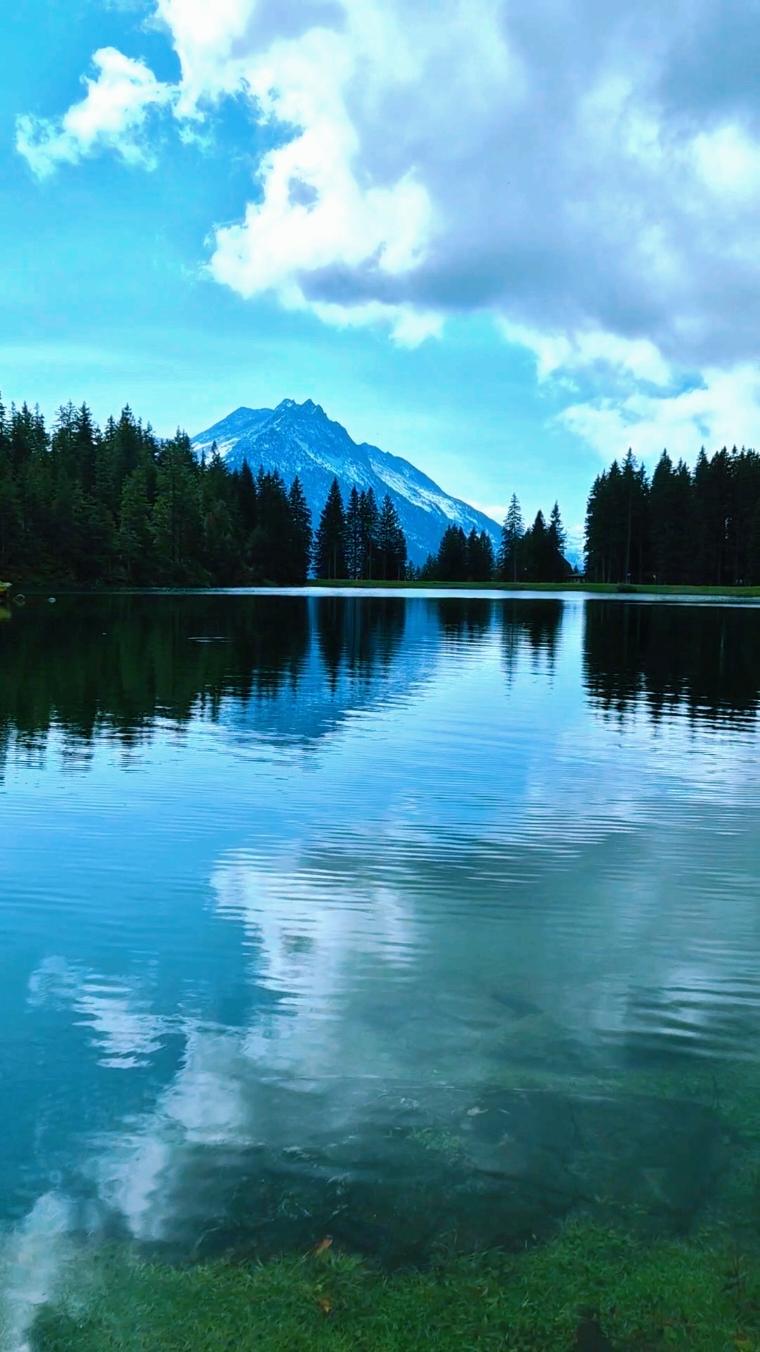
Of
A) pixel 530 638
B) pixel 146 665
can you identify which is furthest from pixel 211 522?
pixel 146 665

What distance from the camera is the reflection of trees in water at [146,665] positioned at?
23000mm

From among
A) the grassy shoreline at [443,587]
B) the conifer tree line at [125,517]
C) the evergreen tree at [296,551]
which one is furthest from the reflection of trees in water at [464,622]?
the evergreen tree at [296,551]

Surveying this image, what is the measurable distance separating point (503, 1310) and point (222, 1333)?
1.40 metres

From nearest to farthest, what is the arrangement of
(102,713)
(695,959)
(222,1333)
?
(222,1333) → (695,959) → (102,713)

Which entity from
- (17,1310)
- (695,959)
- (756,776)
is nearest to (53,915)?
(17,1310)

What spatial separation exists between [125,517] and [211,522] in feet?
65.1

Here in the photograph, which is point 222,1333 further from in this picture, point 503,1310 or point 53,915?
point 53,915

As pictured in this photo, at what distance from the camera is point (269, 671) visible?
34.9 meters

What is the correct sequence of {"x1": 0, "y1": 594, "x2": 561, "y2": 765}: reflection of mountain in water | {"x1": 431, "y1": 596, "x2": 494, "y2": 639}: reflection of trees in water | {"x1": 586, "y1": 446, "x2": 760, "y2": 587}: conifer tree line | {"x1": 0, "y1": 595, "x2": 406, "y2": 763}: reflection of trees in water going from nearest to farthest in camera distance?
{"x1": 0, "y1": 595, "x2": 406, "y2": 763}: reflection of trees in water → {"x1": 0, "y1": 594, "x2": 561, "y2": 765}: reflection of mountain in water → {"x1": 431, "y1": 596, "x2": 494, "y2": 639}: reflection of trees in water → {"x1": 586, "y1": 446, "x2": 760, "y2": 587}: conifer tree line

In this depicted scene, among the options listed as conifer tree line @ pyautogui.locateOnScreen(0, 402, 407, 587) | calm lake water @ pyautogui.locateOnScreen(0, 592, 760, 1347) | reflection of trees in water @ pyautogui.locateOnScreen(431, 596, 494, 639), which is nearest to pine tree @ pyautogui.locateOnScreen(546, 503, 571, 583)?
conifer tree line @ pyautogui.locateOnScreen(0, 402, 407, 587)

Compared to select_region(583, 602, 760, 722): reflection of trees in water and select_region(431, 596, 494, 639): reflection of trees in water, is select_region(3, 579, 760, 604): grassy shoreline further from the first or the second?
select_region(583, 602, 760, 722): reflection of trees in water

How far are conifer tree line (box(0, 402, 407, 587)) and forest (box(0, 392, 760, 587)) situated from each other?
221 millimetres

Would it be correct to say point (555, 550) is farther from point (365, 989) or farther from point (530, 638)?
point (365, 989)

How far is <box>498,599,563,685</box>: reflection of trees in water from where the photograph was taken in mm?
40638
